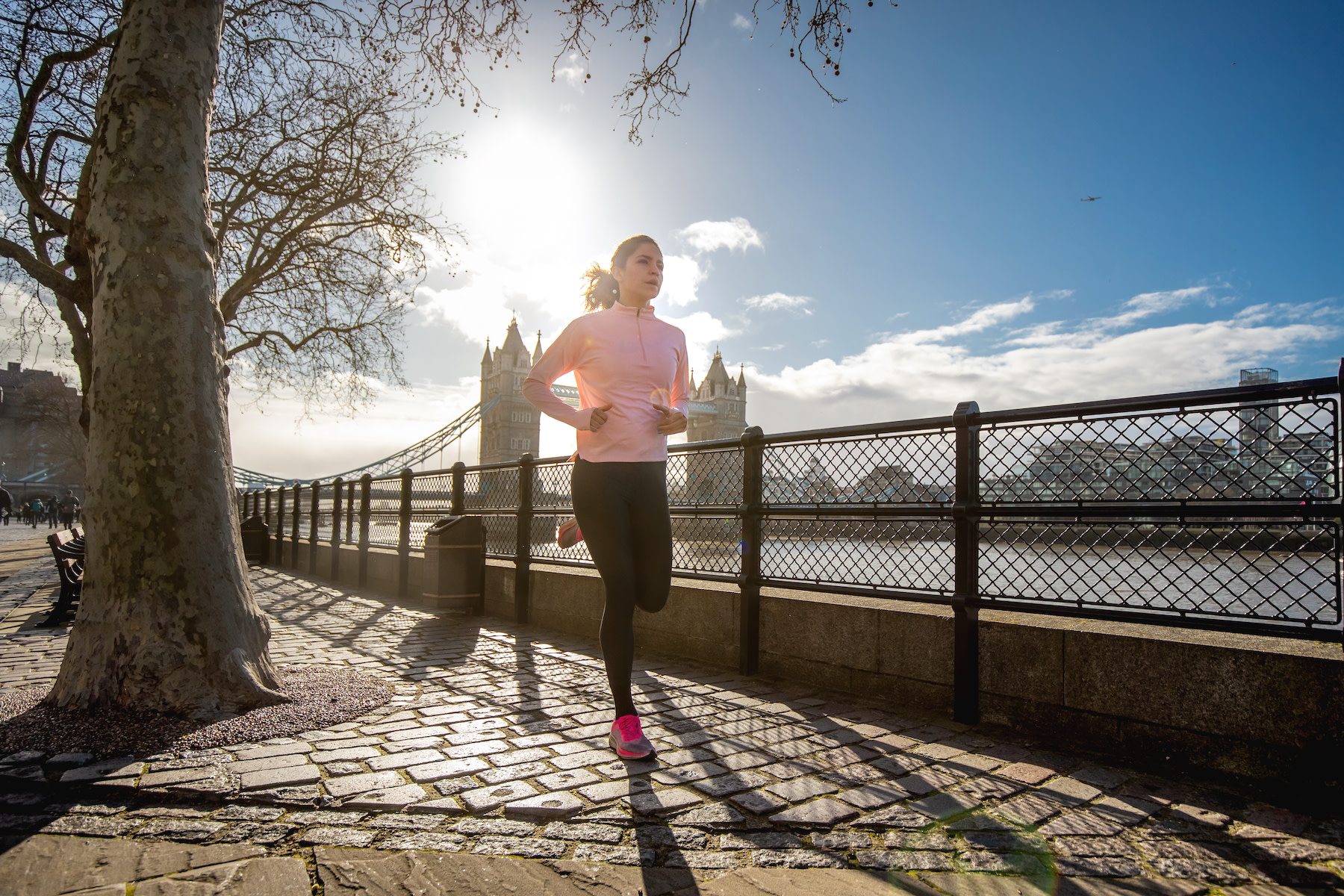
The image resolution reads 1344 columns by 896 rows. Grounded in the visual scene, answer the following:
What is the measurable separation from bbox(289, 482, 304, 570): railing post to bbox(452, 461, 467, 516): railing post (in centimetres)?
627

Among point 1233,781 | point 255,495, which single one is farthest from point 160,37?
point 255,495

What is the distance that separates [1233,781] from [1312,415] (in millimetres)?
1186

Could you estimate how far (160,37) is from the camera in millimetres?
3439

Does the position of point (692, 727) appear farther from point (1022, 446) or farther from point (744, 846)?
point (1022, 446)

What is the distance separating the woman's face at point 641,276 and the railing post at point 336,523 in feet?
28.5

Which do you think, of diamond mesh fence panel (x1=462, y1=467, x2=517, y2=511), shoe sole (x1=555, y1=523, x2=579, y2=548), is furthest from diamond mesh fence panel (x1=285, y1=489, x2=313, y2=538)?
shoe sole (x1=555, y1=523, x2=579, y2=548)

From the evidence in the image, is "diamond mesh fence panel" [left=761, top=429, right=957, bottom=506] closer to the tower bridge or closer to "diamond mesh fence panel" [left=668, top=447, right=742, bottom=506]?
"diamond mesh fence panel" [left=668, top=447, right=742, bottom=506]

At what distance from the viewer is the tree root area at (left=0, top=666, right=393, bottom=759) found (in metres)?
2.71

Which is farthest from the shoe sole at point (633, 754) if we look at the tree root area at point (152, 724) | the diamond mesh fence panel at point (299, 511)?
the diamond mesh fence panel at point (299, 511)

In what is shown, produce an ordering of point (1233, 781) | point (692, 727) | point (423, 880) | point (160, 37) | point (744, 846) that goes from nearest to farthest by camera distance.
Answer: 1. point (423, 880)
2. point (744, 846)
3. point (1233, 781)
4. point (692, 727)
5. point (160, 37)

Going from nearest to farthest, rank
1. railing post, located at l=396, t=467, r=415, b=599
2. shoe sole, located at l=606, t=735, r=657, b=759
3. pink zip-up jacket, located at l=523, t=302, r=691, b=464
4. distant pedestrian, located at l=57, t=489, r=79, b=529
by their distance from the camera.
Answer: shoe sole, located at l=606, t=735, r=657, b=759, pink zip-up jacket, located at l=523, t=302, r=691, b=464, railing post, located at l=396, t=467, r=415, b=599, distant pedestrian, located at l=57, t=489, r=79, b=529

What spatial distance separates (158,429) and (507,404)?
276ft

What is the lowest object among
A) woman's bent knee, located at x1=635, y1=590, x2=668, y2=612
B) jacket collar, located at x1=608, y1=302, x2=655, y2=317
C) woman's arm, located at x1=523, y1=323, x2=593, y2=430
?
woman's bent knee, located at x1=635, y1=590, x2=668, y2=612

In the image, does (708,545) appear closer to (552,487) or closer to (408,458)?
(552,487)
